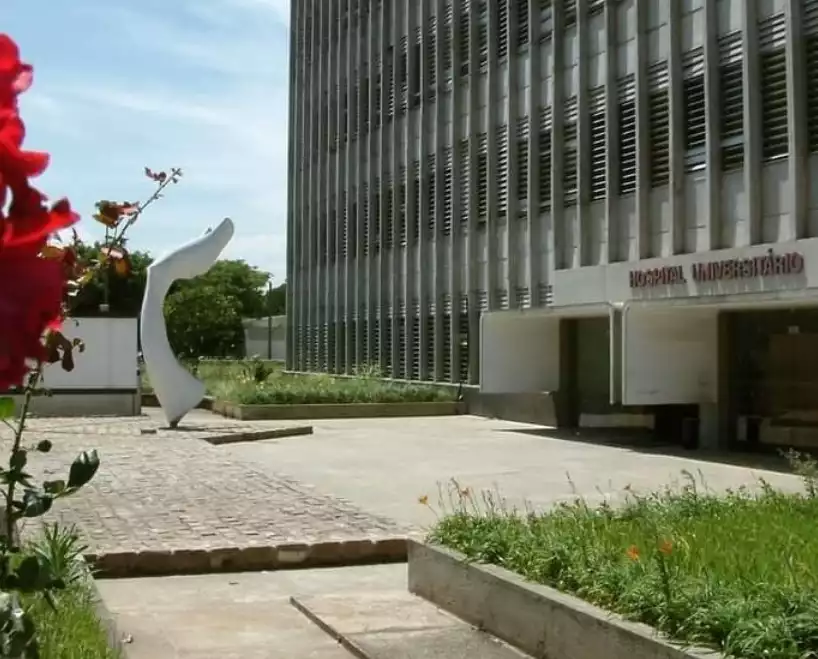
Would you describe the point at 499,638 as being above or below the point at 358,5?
below

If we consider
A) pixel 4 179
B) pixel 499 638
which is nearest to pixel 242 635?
Answer: pixel 499 638

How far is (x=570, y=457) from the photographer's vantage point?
2030cm

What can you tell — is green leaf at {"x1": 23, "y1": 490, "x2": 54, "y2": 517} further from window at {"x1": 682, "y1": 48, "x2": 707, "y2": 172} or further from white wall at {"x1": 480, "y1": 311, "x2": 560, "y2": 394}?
white wall at {"x1": 480, "y1": 311, "x2": 560, "y2": 394}

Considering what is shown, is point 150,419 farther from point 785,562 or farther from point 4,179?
point 4,179

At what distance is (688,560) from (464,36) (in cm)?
2902

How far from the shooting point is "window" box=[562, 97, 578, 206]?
27.0 m

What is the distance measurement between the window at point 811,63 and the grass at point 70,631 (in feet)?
52.0

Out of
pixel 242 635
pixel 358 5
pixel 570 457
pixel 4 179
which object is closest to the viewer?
pixel 4 179

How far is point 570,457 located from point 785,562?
1403 centimetres

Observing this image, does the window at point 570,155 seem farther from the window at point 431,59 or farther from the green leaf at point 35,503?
the green leaf at point 35,503

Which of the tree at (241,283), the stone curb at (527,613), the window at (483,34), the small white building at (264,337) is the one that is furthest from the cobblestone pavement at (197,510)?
the tree at (241,283)

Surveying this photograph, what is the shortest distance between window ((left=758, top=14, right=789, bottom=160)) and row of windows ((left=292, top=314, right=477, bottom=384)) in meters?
13.8

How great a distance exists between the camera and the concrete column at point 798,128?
19.3 metres

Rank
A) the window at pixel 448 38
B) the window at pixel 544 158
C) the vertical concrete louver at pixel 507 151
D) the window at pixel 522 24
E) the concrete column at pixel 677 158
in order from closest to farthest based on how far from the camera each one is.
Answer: the vertical concrete louver at pixel 507 151 < the concrete column at pixel 677 158 < the window at pixel 544 158 < the window at pixel 522 24 < the window at pixel 448 38
